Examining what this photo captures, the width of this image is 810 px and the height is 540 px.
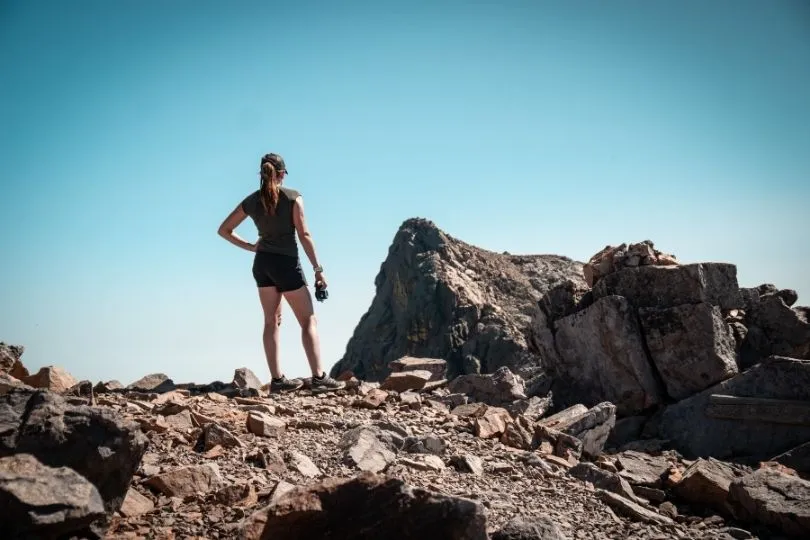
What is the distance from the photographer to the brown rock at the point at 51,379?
6.78 m

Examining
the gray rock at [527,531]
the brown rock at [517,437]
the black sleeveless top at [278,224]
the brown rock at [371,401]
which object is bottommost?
the gray rock at [527,531]

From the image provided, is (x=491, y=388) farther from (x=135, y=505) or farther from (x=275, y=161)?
(x=135, y=505)

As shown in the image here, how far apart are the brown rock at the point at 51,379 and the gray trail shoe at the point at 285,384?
88.3 inches

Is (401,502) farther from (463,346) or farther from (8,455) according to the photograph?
(463,346)

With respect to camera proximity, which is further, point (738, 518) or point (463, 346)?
point (463, 346)

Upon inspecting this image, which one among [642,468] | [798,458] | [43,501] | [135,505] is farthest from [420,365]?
[43,501]

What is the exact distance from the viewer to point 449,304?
4478 centimetres

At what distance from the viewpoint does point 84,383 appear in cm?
686

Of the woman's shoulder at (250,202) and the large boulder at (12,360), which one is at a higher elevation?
the woman's shoulder at (250,202)

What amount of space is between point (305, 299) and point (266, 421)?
2.34 m

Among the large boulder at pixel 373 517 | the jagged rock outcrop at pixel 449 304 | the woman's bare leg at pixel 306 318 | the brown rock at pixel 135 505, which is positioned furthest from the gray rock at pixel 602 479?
the jagged rock outcrop at pixel 449 304

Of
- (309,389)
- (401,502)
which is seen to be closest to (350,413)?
(309,389)

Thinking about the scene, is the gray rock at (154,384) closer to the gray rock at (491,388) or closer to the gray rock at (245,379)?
the gray rock at (245,379)

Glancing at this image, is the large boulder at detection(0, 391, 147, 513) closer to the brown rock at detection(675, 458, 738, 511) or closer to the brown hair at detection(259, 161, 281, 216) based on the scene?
the brown hair at detection(259, 161, 281, 216)
